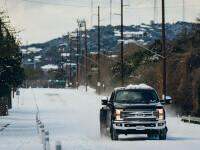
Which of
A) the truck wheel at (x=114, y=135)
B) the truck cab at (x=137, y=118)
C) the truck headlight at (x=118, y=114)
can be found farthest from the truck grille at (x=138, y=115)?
the truck wheel at (x=114, y=135)

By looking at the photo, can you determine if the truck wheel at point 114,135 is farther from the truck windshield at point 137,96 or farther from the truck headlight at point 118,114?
the truck windshield at point 137,96

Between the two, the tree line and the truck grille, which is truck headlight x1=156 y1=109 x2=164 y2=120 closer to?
the truck grille

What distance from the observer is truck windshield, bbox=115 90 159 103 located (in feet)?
77.7

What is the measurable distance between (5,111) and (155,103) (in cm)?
3016

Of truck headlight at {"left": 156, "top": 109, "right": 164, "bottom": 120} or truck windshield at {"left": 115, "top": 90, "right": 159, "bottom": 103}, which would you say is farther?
truck windshield at {"left": 115, "top": 90, "right": 159, "bottom": 103}

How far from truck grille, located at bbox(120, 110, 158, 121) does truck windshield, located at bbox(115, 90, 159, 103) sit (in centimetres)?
102

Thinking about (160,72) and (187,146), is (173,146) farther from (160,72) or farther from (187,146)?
(160,72)

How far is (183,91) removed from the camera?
4225cm

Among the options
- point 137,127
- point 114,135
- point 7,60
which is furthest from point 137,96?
point 7,60

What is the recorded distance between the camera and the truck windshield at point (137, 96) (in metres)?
23.7

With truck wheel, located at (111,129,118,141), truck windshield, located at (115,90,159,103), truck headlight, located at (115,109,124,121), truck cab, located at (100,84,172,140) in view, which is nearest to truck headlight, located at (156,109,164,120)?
truck cab, located at (100,84,172,140)

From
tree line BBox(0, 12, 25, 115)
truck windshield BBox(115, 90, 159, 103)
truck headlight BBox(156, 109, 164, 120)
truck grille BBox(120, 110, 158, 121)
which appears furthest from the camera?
tree line BBox(0, 12, 25, 115)

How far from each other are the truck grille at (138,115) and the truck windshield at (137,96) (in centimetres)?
102

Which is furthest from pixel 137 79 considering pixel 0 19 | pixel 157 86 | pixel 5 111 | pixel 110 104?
pixel 110 104
